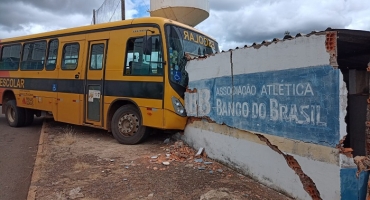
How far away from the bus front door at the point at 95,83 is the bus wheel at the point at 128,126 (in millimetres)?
488

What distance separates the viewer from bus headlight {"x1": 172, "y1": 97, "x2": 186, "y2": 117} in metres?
5.72

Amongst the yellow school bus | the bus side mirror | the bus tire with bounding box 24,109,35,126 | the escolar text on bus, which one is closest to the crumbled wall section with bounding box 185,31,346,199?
the yellow school bus

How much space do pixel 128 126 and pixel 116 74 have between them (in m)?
1.17

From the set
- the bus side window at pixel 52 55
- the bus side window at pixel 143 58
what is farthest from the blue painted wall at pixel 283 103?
the bus side window at pixel 52 55

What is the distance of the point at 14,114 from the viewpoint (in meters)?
9.41

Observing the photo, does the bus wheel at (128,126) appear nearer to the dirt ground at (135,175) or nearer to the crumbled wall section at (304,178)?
the dirt ground at (135,175)

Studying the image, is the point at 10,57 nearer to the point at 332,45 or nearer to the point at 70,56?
the point at 70,56

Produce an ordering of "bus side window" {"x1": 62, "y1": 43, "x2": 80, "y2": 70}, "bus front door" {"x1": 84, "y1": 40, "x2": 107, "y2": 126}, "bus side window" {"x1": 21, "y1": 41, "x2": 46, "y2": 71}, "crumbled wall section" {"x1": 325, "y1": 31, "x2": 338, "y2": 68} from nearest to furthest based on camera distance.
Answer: "crumbled wall section" {"x1": 325, "y1": 31, "x2": 338, "y2": 68}
"bus front door" {"x1": 84, "y1": 40, "x2": 107, "y2": 126}
"bus side window" {"x1": 62, "y1": 43, "x2": 80, "y2": 70}
"bus side window" {"x1": 21, "y1": 41, "x2": 46, "y2": 71}

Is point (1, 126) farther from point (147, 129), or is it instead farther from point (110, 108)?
point (147, 129)

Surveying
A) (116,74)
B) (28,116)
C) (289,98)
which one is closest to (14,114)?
(28,116)

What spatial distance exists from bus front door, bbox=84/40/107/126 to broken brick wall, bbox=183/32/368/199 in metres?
2.69

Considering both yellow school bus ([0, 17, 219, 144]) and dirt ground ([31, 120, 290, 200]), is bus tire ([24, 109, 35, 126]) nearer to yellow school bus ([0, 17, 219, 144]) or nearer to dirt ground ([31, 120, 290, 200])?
yellow school bus ([0, 17, 219, 144])

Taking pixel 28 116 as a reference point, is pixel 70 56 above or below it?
above

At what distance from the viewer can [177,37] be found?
6.00 m
